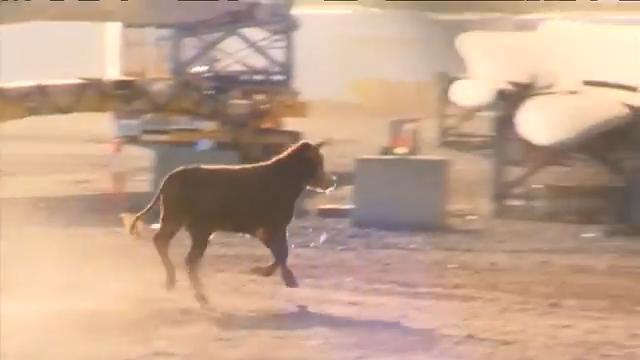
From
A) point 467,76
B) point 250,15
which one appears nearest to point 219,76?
point 250,15

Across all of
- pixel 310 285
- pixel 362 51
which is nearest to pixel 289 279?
pixel 310 285

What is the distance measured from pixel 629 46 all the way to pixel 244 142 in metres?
0.23

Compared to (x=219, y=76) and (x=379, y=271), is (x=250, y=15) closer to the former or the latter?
(x=219, y=76)

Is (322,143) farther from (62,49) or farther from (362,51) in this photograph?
(62,49)

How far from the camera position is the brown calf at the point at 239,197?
20.9 inches

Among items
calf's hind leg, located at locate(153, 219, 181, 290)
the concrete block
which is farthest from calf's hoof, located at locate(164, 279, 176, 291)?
the concrete block

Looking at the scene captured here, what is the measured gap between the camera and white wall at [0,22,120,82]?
0.56 m

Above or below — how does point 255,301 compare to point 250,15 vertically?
below

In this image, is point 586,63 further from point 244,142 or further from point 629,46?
point 244,142

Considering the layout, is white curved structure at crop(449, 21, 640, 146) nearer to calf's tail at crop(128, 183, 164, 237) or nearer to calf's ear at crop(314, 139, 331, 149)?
calf's ear at crop(314, 139, 331, 149)

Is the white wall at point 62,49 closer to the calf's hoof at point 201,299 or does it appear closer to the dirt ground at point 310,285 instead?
the dirt ground at point 310,285

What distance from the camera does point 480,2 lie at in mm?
546

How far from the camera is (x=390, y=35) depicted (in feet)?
1.80

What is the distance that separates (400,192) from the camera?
21.5 inches
